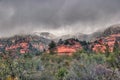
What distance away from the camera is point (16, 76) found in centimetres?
8550

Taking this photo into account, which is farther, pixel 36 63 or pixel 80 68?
pixel 36 63

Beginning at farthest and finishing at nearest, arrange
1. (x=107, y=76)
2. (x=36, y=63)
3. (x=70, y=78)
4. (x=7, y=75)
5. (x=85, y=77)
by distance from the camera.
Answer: (x=36, y=63) → (x=7, y=75) → (x=70, y=78) → (x=85, y=77) → (x=107, y=76)

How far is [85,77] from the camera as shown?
5850 centimetres

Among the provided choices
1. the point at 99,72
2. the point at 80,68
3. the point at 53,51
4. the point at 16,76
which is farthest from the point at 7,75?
the point at 53,51

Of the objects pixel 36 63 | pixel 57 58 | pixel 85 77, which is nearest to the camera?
pixel 85 77

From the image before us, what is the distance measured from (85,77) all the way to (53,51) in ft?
430

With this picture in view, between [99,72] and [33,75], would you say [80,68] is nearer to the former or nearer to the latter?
[99,72]

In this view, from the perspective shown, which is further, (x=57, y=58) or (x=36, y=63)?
(x=57, y=58)

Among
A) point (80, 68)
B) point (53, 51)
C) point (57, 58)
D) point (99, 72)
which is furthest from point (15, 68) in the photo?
point (53, 51)

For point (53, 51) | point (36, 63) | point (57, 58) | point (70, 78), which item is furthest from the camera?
point (53, 51)

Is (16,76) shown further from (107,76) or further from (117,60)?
(107,76)

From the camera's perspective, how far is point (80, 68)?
2776 inches

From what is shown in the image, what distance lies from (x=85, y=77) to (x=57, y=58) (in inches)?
3759

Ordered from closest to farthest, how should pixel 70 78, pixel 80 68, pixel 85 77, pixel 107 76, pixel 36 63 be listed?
pixel 107 76
pixel 85 77
pixel 70 78
pixel 80 68
pixel 36 63
